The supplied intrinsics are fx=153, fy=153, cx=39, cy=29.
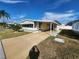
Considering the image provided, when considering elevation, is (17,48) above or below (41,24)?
below

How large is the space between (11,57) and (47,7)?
3.91 metres

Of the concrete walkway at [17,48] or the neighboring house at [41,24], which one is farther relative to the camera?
the neighboring house at [41,24]

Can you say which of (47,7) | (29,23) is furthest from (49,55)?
(29,23)

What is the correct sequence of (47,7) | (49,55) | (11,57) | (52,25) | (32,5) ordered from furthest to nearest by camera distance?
(52,25)
(49,55)
(11,57)
(47,7)
(32,5)

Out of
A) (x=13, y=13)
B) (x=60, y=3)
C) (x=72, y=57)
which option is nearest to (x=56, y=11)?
(x=60, y=3)

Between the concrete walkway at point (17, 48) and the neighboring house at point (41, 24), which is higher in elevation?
the neighboring house at point (41, 24)

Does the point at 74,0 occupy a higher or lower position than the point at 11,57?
higher

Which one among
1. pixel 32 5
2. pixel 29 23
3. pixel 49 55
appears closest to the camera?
pixel 32 5

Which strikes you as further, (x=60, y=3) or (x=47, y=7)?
(x=47, y=7)

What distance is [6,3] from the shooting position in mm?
4867

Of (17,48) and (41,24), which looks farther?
(41,24)

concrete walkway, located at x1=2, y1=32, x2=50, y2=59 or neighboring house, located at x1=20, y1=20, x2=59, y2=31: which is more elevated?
neighboring house, located at x1=20, y1=20, x2=59, y2=31

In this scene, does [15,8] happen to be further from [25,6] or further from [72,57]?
[72,57]

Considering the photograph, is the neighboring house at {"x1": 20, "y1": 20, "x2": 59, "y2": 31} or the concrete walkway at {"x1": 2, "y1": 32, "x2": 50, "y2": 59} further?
the neighboring house at {"x1": 20, "y1": 20, "x2": 59, "y2": 31}
